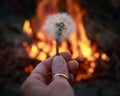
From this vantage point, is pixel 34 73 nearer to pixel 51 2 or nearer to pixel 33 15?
pixel 51 2

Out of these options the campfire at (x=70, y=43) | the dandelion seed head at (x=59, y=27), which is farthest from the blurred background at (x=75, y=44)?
the dandelion seed head at (x=59, y=27)

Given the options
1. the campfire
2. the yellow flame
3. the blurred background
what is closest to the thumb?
the blurred background

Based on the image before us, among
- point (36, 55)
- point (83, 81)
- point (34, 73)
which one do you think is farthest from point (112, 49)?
point (34, 73)

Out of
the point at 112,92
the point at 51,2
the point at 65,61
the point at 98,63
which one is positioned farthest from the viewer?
the point at 51,2

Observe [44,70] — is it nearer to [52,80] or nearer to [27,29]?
[52,80]

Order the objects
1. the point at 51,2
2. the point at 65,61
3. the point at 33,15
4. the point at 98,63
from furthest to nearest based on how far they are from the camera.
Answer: the point at 33,15, the point at 51,2, the point at 98,63, the point at 65,61

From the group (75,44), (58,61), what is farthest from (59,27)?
(75,44)

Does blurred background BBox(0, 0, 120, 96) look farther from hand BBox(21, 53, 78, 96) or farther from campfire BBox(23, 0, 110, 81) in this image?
hand BBox(21, 53, 78, 96)
